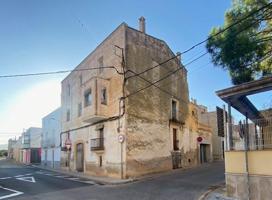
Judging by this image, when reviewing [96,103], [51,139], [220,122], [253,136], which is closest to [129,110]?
[96,103]

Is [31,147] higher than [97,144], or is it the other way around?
[97,144]

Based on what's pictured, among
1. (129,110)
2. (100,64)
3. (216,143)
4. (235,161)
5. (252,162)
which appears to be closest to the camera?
(252,162)

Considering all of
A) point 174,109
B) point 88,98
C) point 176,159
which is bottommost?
point 176,159

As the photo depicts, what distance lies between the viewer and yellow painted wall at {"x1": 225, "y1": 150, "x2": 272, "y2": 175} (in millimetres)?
9469

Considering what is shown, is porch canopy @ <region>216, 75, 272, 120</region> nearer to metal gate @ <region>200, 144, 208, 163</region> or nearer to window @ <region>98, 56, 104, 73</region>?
window @ <region>98, 56, 104, 73</region>

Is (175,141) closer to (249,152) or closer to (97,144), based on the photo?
(97,144)

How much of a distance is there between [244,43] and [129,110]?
378 inches

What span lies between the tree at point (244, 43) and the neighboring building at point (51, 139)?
79.5 ft

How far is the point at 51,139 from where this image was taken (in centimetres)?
3600

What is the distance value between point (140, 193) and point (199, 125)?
2011cm

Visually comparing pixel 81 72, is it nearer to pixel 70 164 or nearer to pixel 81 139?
pixel 81 139

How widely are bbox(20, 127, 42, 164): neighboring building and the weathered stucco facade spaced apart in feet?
92.0

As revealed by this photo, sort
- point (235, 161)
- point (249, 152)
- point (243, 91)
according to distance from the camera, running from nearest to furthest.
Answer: point (249, 152) → point (243, 91) → point (235, 161)

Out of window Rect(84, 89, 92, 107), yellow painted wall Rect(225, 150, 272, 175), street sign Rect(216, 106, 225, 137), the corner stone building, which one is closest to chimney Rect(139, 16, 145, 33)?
the corner stone building
